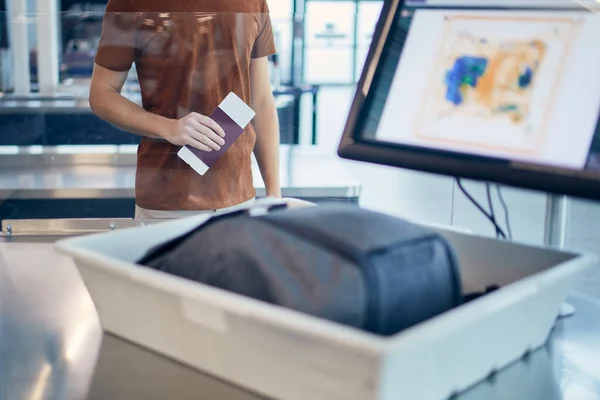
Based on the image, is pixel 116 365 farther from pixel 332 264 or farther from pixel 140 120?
pixel 140 120

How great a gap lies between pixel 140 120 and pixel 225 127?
0.19 metres

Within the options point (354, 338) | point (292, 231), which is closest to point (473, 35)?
point (292, 231)

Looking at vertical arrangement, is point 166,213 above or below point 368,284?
below

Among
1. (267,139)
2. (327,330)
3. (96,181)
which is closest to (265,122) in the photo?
(267,139)

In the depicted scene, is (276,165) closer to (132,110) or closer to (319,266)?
(132,110)

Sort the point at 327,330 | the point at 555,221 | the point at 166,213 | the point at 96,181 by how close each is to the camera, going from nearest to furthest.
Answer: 1. the point at 327,330
2. the point at 555,221
3. the point at 166,213
4. the point at 96,181

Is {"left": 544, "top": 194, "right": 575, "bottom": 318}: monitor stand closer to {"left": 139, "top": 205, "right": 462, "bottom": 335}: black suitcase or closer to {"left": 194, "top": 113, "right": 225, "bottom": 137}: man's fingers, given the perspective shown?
{"left": 139, "top": 205, "right": 462, "bottom": 335}: black suitcase

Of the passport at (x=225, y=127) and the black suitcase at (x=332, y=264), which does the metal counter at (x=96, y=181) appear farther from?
the black suitcase at (x=332, y=264)

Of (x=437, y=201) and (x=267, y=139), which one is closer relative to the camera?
(x=437, y=201)

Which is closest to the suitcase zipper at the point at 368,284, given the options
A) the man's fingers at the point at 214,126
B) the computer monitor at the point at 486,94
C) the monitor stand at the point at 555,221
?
the computer monitor at the point at 486,94

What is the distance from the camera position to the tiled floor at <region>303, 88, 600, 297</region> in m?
0.92

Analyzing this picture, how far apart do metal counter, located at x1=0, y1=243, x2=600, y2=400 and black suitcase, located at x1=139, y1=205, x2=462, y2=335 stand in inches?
3.2

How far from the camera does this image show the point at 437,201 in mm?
1320

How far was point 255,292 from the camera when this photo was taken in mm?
604
